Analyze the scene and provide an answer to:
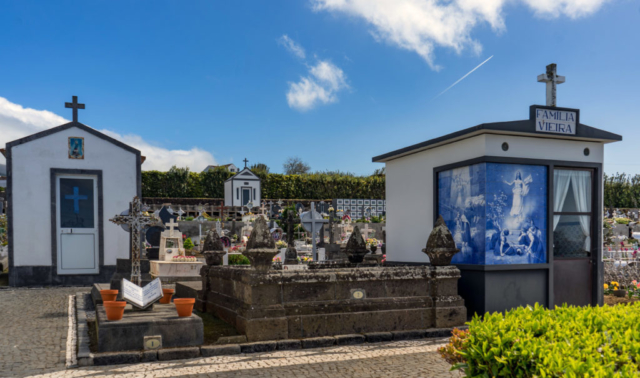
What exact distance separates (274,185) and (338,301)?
31.9m

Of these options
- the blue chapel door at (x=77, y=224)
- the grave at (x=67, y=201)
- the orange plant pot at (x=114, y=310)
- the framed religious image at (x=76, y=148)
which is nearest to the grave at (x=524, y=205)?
the orange plant pot at (x=114, y=310)

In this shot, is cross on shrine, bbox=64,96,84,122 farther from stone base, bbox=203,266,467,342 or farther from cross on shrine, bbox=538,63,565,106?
cross on shrine, bbox=538,63,565,106

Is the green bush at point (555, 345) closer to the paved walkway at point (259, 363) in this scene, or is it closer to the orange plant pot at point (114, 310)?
the paved walkway at point (259, 363)

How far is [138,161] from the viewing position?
47.0ft

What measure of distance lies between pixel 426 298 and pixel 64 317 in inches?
241

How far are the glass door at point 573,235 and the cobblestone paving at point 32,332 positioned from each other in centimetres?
754

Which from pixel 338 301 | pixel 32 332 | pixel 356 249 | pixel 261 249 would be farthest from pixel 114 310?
pixel 356 249

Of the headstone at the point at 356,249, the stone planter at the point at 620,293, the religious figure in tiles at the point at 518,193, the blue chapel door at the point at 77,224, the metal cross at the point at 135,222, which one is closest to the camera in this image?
the religious figure in tiles at the point at 518,193

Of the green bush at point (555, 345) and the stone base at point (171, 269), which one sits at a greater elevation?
the green bush at point (555, 345)

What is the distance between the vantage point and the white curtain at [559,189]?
8.38 meters

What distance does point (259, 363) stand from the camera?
5.68 m

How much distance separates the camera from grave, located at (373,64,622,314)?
25.6 ft

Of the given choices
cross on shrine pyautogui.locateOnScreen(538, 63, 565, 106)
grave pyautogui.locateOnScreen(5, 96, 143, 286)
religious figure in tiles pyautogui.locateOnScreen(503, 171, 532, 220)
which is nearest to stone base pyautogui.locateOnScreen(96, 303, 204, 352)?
religious figure in tiles pyautogui.locateOnScreen(503, 171, 532, 220)

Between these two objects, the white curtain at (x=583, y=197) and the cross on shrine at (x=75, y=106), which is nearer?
the white curtain at (x=583, y=197)
